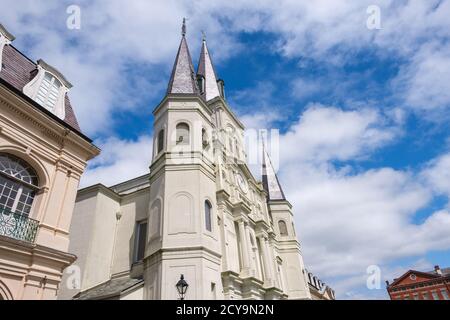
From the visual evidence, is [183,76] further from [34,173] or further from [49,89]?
[34,173]

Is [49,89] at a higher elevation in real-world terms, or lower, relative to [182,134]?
lower

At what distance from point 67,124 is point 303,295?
28.9 meters

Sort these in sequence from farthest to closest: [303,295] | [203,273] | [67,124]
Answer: [303,295]
[203,273]
[67,124]

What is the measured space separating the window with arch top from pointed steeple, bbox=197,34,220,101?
1107 centimetres

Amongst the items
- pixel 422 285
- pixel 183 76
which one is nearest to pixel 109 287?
pixel 183 76

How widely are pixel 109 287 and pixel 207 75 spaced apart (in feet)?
84.1

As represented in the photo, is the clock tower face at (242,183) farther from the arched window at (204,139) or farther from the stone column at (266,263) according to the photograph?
the arched window at (204,139)

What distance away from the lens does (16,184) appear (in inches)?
426

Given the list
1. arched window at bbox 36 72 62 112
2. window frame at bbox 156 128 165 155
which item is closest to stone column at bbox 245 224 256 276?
window frame at bbox 156 128 165 155

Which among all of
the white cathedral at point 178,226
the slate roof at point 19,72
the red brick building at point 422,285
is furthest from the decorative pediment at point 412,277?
the slate roof at point 19,72
